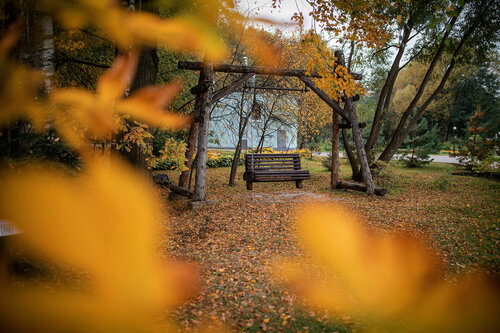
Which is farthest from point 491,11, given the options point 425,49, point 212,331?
point 212,331

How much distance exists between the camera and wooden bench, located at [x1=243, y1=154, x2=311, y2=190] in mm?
9141

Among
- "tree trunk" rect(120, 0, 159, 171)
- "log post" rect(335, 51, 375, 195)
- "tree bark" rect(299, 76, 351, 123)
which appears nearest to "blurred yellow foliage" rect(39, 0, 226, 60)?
"tree trunk" rect(120, 0, 159, 171)

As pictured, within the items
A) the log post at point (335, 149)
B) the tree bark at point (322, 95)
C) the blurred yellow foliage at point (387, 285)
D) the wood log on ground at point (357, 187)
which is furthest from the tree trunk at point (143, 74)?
the wood log on ground at point (357, 187)

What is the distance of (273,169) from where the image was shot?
981 centimetres

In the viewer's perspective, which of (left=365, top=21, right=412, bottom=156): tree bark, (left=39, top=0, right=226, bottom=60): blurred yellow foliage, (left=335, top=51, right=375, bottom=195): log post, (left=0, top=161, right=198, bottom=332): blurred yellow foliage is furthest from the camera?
(left=365, top=21, right=412, bottom=156): tree bark

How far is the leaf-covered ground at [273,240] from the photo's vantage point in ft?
10.2

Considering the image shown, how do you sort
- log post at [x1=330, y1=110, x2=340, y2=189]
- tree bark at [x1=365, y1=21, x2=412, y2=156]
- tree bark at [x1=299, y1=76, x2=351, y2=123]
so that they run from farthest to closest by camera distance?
tree bark at [x1=365, y1=21, x2=412, y2=156]
log post at [x1=330, y1=110, x2=340, y2=189]
tree bark at [x1=299, y1=76, x2=351, y2=123]

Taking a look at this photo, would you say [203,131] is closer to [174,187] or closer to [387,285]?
[174,187]

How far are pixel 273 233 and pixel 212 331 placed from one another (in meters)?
2.78

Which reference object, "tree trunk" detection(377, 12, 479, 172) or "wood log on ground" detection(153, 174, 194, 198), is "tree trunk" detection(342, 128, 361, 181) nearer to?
"tree trunk" detection(377, 12, 479, 172)

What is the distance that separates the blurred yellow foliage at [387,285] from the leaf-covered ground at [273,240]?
0.84ft

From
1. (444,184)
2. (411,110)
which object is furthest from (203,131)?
(444,184)

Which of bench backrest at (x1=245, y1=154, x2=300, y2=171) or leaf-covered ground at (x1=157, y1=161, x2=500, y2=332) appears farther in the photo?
bench backrest at (x1=245, y1=154, x2=300, y2=171)

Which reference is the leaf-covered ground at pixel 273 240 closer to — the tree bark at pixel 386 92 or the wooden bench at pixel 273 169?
the wooden bench at pixel 273 169
